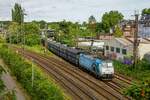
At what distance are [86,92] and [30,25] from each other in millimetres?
101717

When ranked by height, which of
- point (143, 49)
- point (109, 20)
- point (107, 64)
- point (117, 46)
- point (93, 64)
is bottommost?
point (93, 64)

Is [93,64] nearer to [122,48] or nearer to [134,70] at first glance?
[134,70]

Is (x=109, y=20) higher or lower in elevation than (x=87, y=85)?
higher

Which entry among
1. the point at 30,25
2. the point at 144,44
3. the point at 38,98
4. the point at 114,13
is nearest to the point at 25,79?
the point at 38,98

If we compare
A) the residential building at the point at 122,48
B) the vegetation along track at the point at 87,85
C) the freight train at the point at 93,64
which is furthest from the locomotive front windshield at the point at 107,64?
the residential building at the point at 122,48

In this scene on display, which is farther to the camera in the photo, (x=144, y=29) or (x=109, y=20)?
(x=109, y=20)

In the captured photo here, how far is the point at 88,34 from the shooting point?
16200 centimetres

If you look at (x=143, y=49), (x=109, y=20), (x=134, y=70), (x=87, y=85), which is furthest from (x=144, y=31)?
(x=87, y=85)

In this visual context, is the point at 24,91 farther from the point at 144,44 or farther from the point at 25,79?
the point at 144,44

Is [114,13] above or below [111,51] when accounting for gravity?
above

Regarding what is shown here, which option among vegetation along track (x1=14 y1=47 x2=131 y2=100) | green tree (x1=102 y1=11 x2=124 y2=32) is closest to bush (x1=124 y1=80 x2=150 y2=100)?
vegetation along track (x1=14 y1=47 x2=131 y2=100)

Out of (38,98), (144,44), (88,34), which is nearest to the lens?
(38,98)

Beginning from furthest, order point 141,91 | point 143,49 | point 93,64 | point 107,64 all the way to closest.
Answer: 1. point 143,49
2. point 93,64
3. point 107,64
4. point 141,91

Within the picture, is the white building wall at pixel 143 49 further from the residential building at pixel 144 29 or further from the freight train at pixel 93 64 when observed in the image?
the residential building at pixel 144 29
